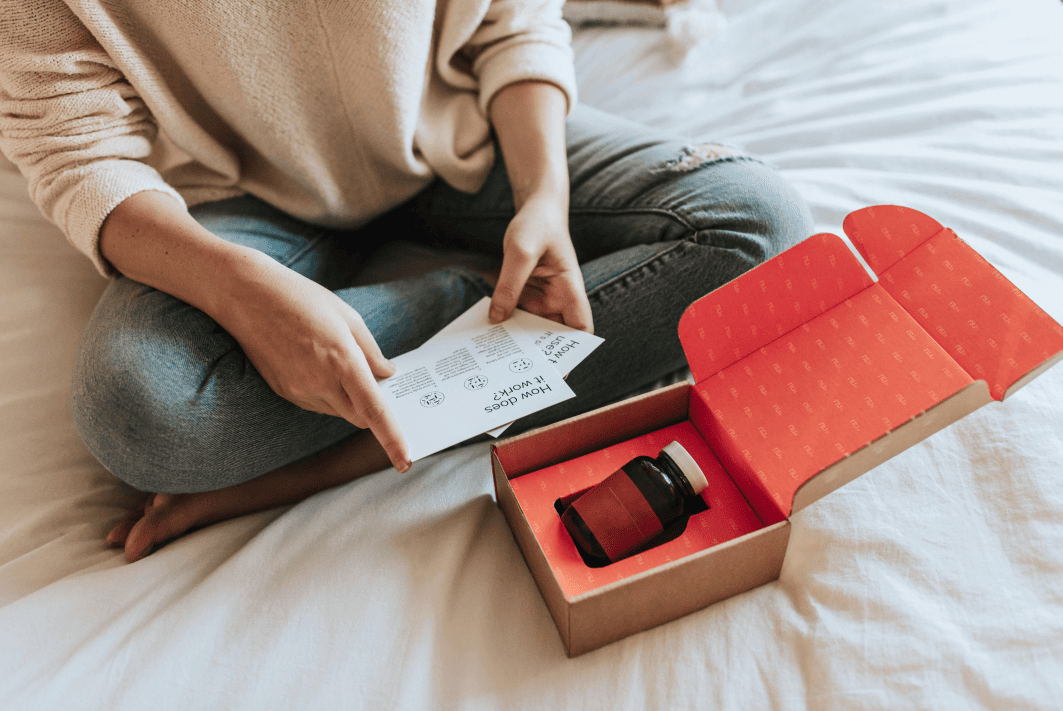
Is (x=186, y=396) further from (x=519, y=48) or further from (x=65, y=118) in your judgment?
(x=519, y=48)

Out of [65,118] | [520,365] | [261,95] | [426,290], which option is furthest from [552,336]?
[65,118]

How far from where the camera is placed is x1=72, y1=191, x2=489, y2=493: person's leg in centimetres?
57

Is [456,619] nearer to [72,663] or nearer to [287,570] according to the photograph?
[287,570]

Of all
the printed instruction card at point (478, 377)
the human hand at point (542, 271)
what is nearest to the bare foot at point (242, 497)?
the printed instruction card at point (478, 377)

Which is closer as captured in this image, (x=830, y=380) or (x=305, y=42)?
(x=830, y=380)

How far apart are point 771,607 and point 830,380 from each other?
196 mm

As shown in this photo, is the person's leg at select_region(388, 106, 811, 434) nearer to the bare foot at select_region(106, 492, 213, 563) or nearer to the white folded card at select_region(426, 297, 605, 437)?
the white folded card at select_region(426, 297, 605, 437)

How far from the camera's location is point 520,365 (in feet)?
2.09

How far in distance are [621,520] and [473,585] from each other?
0.15 metres

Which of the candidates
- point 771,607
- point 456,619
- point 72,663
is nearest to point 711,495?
point 771,607

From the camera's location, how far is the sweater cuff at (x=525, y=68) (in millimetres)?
787

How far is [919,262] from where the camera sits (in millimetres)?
562

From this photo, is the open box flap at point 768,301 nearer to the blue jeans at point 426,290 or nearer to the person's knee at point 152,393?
the blue jeans at point 426,290

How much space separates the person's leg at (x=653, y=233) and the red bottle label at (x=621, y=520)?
0.62 ft
